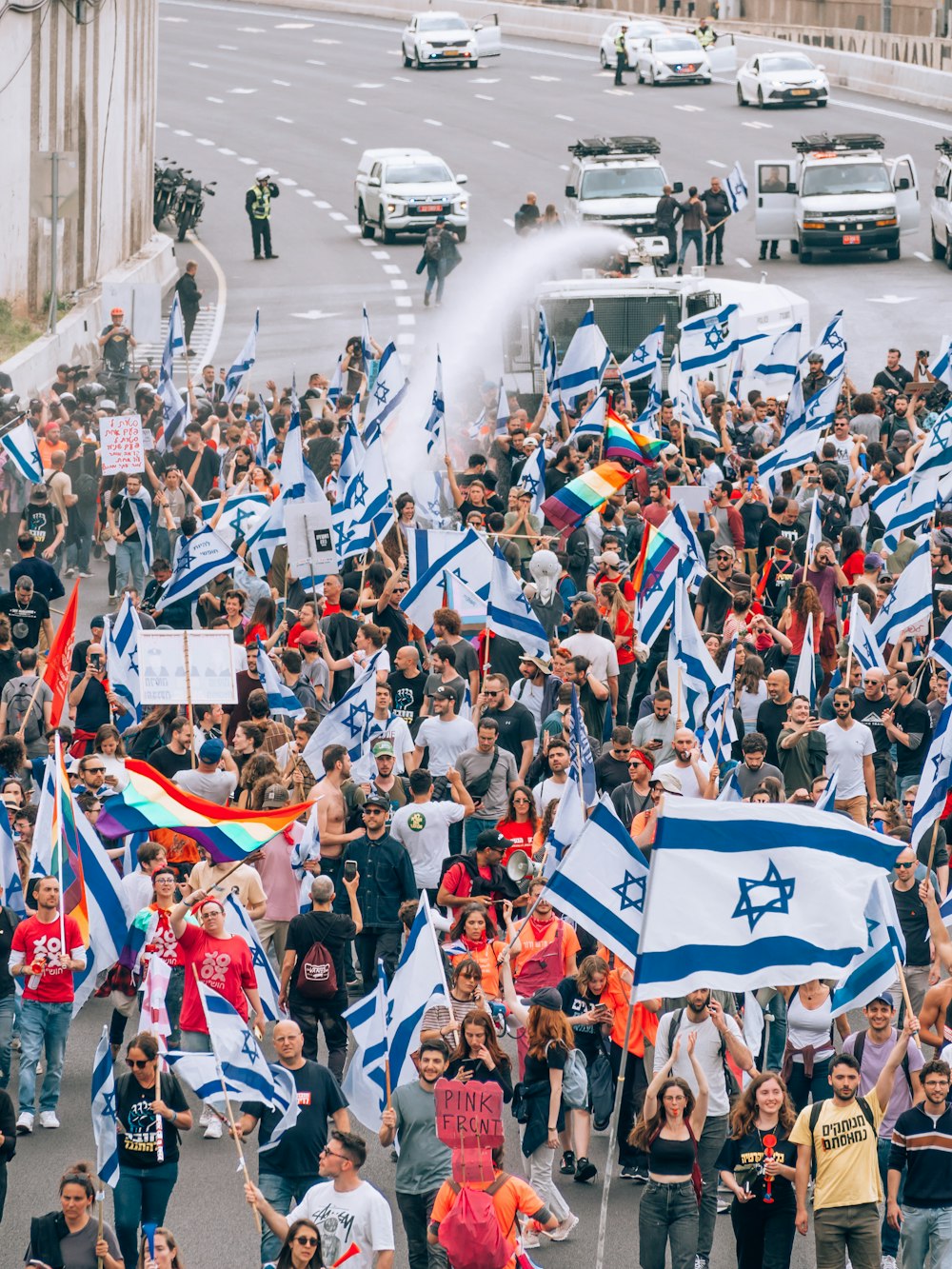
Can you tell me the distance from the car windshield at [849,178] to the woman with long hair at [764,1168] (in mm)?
31061

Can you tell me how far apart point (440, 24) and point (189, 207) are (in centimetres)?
2178

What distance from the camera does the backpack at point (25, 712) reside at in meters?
17.1

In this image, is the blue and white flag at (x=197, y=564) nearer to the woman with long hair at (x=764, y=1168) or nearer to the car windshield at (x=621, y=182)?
the woman with long hair at (x=764, y=1168)

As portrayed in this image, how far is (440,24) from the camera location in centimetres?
6556

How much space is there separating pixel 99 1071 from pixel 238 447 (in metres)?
12.8

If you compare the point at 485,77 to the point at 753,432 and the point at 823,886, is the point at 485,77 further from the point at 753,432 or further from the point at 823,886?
the point at 823,886

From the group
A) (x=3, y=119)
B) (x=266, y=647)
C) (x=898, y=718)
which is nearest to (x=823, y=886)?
(x=898, y=718)

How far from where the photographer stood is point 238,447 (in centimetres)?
2347

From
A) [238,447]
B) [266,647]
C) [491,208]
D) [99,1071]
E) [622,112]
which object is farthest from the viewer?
[622,112]

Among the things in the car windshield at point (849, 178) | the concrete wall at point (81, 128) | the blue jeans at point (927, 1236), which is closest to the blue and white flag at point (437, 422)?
the blue jeans at point (927, 1236)

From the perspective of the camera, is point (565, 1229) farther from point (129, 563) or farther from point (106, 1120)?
point (129, 563)

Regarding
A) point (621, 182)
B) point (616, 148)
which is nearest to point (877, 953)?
point (621, 182)

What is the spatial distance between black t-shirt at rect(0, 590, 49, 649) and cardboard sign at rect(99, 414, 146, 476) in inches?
138

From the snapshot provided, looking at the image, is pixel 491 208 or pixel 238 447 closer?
pixel 238 447
